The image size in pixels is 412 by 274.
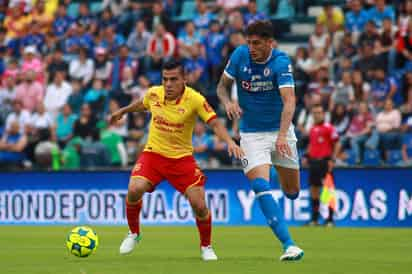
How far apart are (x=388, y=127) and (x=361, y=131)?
0.58 metres

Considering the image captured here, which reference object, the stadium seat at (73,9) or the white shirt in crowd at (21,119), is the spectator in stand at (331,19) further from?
the stadium seat at (73,9)

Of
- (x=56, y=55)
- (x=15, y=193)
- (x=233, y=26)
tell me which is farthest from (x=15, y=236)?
(x=56, y=55)

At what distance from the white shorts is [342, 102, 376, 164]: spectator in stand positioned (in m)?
9.33

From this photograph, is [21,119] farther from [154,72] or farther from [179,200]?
[179,200]

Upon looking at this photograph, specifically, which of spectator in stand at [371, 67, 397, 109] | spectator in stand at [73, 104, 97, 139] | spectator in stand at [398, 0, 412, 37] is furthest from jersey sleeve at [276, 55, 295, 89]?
spectator in stand at [73, 104, 97, 139]

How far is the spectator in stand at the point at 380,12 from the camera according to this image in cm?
2439

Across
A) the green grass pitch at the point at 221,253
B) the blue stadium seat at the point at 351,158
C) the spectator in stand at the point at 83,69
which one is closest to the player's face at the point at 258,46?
the green grass pitch at the point at 221,253

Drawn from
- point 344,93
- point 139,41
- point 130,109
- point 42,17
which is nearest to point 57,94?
point 139,41

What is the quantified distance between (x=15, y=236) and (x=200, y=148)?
255 inches

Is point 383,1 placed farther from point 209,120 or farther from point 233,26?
point 209,120

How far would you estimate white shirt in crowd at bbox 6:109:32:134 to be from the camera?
26.3 metres

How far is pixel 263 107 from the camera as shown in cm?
1265

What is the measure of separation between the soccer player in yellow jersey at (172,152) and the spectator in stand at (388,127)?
377 inches

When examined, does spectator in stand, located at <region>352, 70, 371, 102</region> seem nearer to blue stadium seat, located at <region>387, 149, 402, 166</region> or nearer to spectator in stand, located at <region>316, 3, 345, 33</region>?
blue stadium seat, located at <region>387, 149, 402, 166</region>
